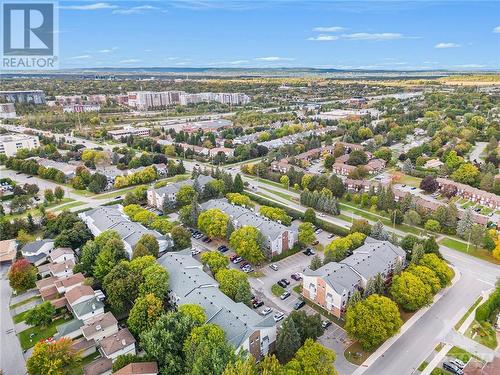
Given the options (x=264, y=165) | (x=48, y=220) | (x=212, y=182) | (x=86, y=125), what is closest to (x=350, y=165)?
(x=264, y=165)

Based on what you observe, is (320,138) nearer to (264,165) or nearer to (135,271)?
(264,165)

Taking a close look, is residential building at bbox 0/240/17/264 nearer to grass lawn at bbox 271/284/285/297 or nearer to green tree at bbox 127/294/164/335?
green tree at bbox 127/294/164/335

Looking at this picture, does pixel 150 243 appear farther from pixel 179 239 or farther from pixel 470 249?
pixel 470 249

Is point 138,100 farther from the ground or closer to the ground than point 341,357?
farther from the ground

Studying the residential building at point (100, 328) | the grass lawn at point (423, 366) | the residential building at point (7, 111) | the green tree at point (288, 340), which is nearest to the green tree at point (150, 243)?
the residential building at point (100, 328)

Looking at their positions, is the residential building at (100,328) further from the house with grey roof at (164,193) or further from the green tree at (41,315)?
the house with grey roof at (164,193)

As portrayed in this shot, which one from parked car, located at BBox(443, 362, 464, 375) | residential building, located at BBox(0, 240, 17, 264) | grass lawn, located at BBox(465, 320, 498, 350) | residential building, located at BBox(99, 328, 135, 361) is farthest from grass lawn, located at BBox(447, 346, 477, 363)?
residential building, located at BBox(0, 240, 17, 264)
